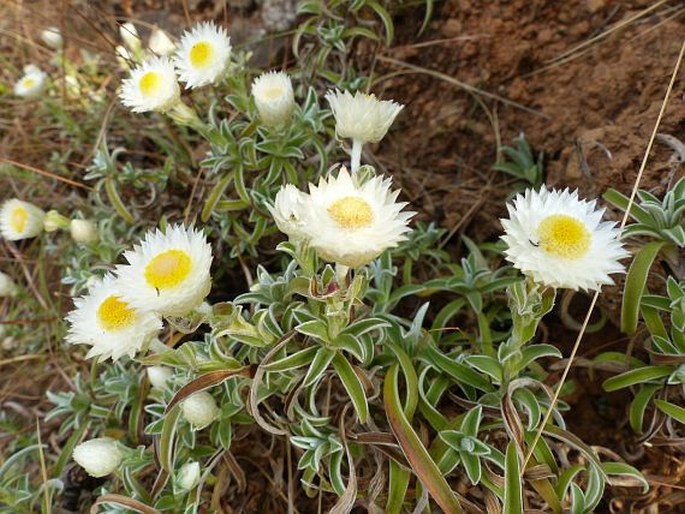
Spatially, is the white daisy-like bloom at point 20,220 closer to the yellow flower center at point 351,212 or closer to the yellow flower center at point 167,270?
the yellow flower center at point 167,270

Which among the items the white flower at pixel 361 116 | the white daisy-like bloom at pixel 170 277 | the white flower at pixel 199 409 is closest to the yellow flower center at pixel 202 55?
the white flower at pixel 361 116

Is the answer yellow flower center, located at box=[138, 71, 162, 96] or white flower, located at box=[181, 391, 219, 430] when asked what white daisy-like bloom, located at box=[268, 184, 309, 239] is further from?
yellow flower center, located at box=[138, 71, 162, 96]

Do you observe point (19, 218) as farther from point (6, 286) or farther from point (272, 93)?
point (272, 93)

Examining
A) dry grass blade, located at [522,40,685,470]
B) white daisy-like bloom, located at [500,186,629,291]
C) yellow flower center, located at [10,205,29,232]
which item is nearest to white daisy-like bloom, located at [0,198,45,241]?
yellow flower center, located at [10,205,29,232]

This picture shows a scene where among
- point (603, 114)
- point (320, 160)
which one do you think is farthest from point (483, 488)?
point (603, 114)

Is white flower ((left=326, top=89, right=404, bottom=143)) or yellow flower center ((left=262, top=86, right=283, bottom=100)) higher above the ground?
yellow flower center ((left=262, top=86, right=283, bottom=100))

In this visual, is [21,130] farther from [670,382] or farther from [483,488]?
[670,382]

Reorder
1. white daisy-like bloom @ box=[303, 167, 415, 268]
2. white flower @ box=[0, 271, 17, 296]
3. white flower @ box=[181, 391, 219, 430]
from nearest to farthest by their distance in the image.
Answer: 1. white daisy-like bloom @ box=[303, 167, 415, 268]
2. white flower @ box=[181, 391, 219, 430]
3. white flower @ box=[0, 271, 17, 296]
